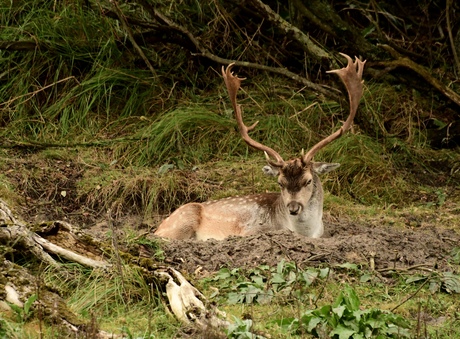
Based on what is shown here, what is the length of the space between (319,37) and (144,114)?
8.27 ft

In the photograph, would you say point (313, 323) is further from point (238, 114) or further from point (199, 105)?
point (199, 105)

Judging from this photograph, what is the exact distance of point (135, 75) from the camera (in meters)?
11.4

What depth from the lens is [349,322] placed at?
5.67 metres

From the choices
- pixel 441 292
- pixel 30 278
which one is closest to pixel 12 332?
pixel 30 278

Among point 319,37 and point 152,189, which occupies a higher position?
point 319,37

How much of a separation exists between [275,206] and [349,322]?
357 centimetres

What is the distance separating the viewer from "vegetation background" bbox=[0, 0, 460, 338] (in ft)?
33.0

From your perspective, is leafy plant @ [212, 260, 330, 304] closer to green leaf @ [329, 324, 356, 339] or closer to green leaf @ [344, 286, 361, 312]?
green leaf @ [344, 286, 361, 312]

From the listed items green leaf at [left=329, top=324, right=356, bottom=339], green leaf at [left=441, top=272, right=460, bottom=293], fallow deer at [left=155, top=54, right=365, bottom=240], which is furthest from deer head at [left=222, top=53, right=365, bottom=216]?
green leaf at [left=329, top=324, right=356, bottom=339]

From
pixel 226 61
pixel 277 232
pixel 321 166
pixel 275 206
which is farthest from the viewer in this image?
pixel 226 61

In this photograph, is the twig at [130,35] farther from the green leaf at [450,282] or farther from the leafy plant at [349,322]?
the leafy plant at [349,322]

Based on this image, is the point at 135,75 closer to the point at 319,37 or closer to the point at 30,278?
the point at 319,37

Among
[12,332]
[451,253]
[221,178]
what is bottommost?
[221,178]

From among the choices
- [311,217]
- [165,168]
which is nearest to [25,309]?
[311,217]
